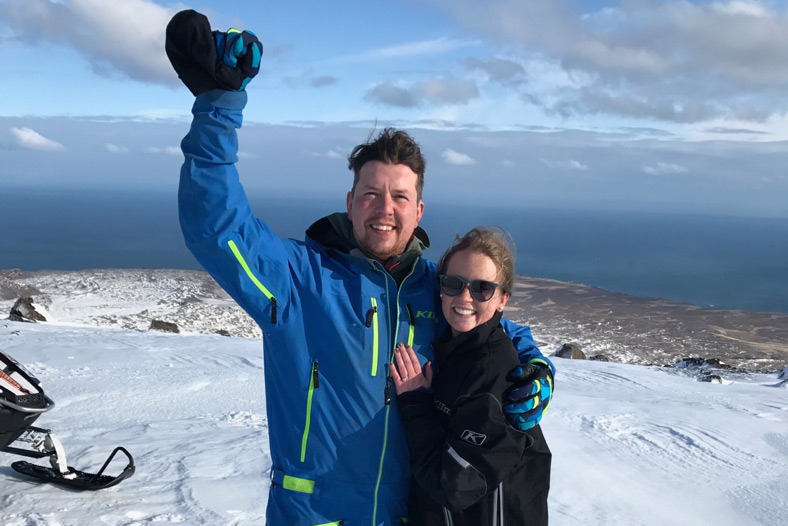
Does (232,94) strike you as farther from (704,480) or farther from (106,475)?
(704,480)

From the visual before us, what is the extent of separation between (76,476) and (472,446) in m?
2.96

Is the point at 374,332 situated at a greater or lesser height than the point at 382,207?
lesser

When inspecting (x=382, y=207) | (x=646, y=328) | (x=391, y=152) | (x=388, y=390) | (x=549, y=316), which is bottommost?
(x=549, y=316)

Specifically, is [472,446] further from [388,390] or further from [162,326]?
[162,326]

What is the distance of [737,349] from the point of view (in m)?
37.6

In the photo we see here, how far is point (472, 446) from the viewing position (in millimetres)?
1985

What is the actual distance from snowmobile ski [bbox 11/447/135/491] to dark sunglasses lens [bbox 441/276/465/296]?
272 cm

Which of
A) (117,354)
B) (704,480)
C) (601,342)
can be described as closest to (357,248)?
(704,480)

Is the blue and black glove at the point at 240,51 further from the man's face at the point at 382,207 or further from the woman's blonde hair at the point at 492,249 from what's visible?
the woman's blonde hair at the point at 492,249

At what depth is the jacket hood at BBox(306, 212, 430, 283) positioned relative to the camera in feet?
7.33

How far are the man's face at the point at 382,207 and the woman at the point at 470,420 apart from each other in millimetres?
240

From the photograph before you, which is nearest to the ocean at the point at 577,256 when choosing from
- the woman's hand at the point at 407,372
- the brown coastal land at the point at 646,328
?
the brown coastal land at the point at 646,328

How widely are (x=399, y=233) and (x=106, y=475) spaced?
9.38 feet

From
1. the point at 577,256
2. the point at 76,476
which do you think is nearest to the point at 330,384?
the point at 76,476
